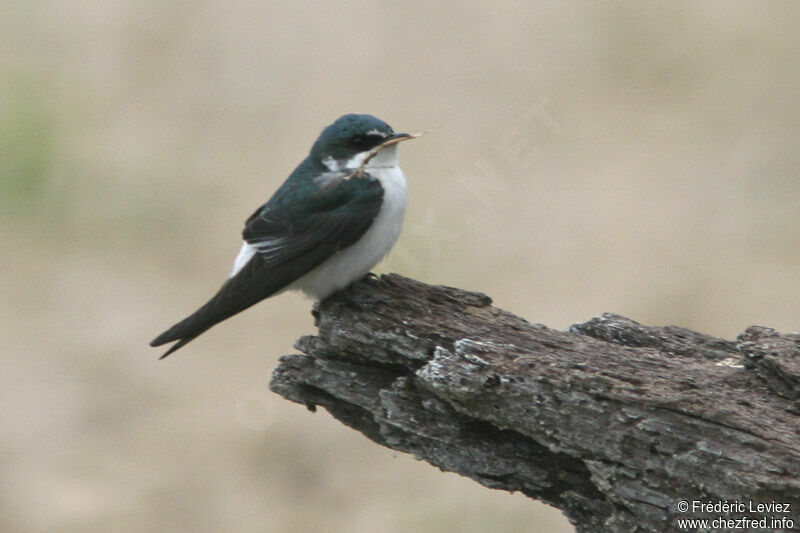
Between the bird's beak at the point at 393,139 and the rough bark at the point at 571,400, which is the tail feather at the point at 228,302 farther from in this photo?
the bird's beak at the point at 393,139

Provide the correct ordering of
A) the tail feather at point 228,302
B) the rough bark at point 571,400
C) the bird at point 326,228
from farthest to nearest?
1. the bird at point 326,228
2. the tail feather at point 228,302
3. the rough bark at point 571,400

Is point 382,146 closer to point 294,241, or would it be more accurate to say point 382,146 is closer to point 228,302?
point 294,241

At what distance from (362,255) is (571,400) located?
1.75 meters

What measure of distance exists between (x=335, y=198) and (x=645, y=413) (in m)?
2.23

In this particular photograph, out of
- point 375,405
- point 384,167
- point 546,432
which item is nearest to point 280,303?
point 384,167

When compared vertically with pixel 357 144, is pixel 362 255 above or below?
below

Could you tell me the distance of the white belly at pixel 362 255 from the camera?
566 centimetres

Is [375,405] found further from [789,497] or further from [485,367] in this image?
[789,497]

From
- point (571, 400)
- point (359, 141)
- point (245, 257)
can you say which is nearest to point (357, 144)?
point (359, 141)

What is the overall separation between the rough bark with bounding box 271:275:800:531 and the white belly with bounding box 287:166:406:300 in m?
0.16

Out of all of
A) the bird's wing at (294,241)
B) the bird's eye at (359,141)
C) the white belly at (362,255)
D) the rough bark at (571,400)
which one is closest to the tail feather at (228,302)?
the bird's wing at (294,241)

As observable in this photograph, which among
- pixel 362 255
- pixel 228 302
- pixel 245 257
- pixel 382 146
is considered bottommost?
pixel 228 302

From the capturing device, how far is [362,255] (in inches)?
224

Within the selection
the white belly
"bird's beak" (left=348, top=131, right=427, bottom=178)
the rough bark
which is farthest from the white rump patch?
"bird's beak" (left=348, top=131, right=427, bottom=178)
